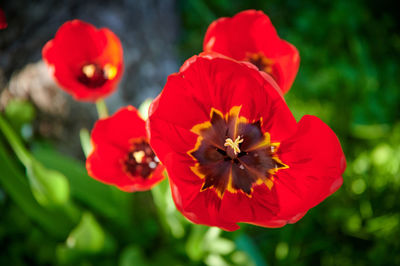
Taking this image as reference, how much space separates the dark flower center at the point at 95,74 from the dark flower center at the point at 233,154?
40 centimetres

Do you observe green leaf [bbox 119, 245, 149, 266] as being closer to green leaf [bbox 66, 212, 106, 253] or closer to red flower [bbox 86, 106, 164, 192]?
green leaf [bbox 66, 212, 106, 253]

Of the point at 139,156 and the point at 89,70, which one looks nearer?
the point at 139,156

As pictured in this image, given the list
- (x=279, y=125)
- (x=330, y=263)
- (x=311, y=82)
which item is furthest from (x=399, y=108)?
(x=279, y=125)

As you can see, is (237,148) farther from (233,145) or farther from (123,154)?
(123,154)

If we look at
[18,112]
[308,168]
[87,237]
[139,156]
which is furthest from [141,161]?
[18,112]

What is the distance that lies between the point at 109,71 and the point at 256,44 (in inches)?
18.8

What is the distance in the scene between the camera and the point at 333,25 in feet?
7.89

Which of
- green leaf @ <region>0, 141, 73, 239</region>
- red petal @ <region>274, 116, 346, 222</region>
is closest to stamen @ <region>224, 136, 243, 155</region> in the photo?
red petal @ <region>274, 116, 346, 222</region>

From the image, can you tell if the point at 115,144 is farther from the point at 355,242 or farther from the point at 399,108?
the point at 399,108

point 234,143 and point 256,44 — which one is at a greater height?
point 256,44

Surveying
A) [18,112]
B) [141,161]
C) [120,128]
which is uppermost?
[120,128]

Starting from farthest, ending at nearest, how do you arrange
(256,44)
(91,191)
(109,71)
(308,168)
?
(91,191), (109,71), (256,44), (308,168)

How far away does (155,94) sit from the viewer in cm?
194

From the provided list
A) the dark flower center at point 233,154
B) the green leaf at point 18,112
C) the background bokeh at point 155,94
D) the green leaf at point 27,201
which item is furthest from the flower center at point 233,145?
the green leaf at point 18,112
